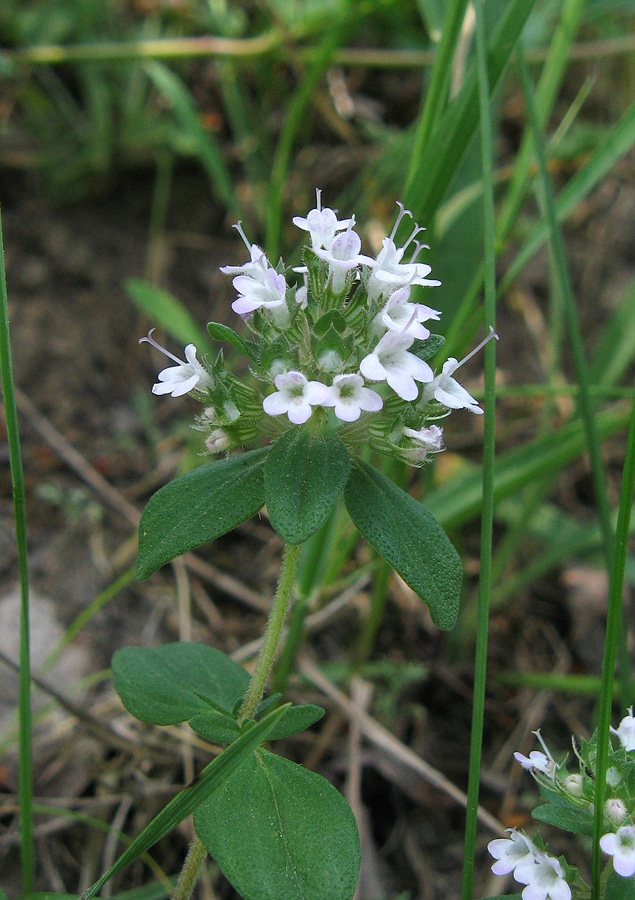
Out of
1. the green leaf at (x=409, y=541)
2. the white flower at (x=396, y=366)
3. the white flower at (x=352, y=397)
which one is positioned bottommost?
the green leaf at (x=409, y=541)

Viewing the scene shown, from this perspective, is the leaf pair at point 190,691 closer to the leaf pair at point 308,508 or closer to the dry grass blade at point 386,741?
the leaf pair at point 308,508

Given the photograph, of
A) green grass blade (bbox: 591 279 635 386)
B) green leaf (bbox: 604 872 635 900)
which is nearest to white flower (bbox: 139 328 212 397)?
green leaf (bbox: 604 872 635 900)

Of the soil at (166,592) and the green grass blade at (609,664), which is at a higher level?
the green grass blade at (609,664)

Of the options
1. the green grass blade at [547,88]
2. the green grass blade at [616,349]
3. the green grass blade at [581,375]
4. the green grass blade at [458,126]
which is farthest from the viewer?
the green grass blade at [616,349]

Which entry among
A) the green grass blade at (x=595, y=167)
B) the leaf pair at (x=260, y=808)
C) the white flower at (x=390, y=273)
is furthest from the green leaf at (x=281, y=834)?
the green grass blade at (x=595, y=167)

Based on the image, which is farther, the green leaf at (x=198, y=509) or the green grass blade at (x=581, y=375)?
the green grass blade at (x=581, y=375)

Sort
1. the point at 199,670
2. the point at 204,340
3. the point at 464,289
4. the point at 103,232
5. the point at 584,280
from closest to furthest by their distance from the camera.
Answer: the point at 199,670
the point at 464,289
the point at 204,340
the point at 103,232
the point at 584,280

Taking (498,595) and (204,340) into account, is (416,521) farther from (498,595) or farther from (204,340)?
(204,340)

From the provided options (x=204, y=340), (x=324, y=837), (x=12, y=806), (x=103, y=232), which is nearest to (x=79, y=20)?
(x=103, y=232)

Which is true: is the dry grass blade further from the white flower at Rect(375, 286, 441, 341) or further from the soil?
the white flower at Rect(375, 286, 441, 341)
